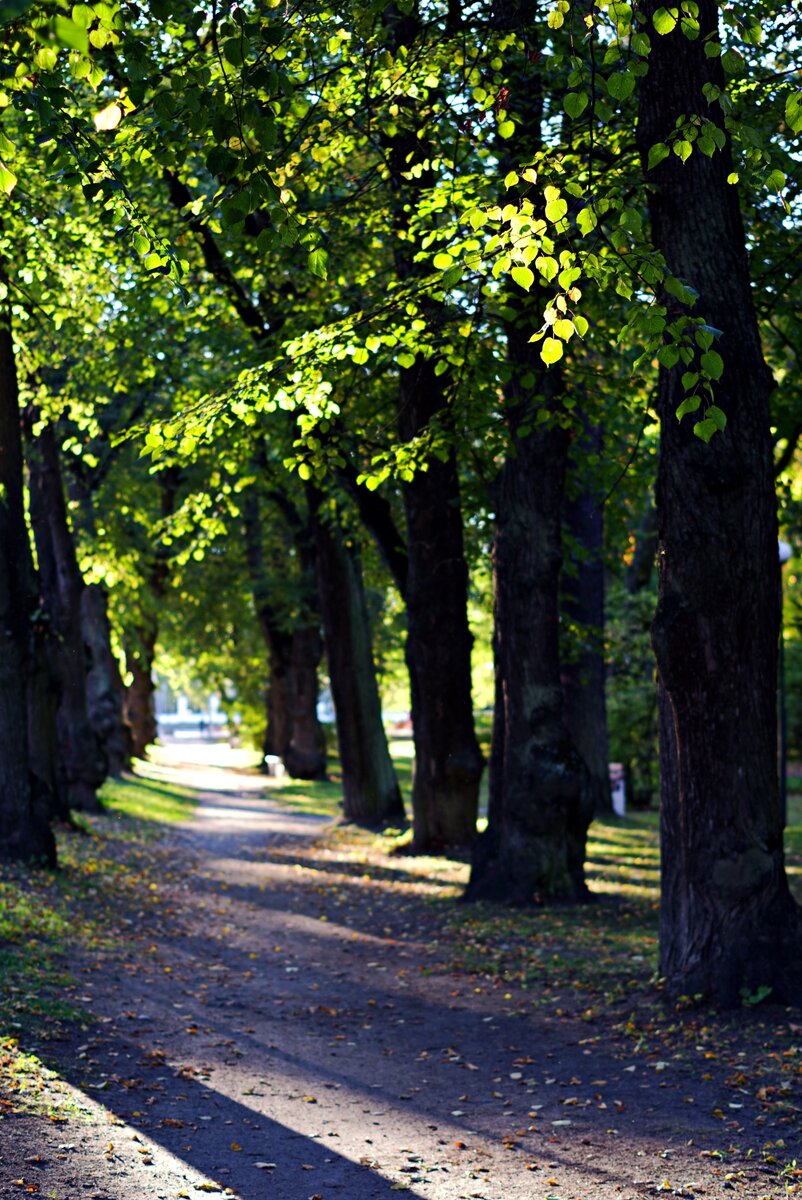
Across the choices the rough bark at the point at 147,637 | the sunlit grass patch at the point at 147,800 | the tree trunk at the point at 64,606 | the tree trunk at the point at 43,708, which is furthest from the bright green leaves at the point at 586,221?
the rough bark at the point at 147,637

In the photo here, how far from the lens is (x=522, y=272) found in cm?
534

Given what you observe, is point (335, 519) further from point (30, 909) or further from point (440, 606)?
point (30, 909)

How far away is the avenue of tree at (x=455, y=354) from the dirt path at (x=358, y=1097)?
4.35 ft

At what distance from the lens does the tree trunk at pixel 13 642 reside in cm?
1321

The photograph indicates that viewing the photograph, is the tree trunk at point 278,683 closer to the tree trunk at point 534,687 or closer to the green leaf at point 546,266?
the tree trunk at point 534,687

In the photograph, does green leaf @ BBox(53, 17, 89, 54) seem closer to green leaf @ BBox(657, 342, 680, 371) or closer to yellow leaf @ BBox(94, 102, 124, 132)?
yellow leaf @ BBox(94, 102, 124, 132)

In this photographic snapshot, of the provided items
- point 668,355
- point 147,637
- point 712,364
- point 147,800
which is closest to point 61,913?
point 668,355

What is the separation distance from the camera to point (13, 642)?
13336 mm

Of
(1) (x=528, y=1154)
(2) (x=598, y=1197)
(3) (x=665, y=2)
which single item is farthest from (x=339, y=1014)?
(3) (x=665, y=2)

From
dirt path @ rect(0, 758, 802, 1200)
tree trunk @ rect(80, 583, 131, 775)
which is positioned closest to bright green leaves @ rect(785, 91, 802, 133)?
dirt path @ rect(0, 758, 802, 1200)

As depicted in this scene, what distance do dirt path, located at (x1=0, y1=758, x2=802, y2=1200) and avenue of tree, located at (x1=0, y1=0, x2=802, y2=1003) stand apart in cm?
133

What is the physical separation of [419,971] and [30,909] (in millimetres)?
3408

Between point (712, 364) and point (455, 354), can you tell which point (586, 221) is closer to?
point (712, 364)

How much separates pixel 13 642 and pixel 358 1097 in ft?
24.2
